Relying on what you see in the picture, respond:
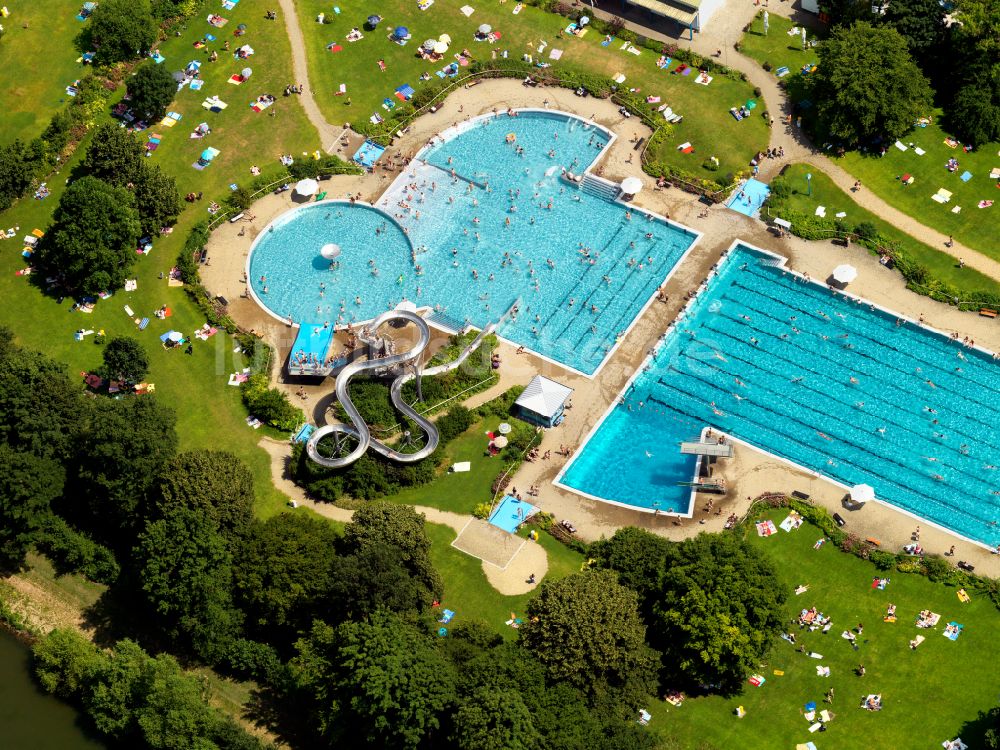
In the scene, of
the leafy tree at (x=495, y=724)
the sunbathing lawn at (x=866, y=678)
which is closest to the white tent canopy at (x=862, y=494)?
the sunbathing lawn at (x=866, y=678)

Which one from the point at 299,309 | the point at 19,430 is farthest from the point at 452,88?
the point at 19,430

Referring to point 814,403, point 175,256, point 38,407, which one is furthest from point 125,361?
point 814,403

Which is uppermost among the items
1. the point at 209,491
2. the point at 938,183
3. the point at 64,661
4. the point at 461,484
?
the point at 938,183

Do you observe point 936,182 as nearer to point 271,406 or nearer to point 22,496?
point 271,406

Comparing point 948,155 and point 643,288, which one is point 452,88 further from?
point 948,155

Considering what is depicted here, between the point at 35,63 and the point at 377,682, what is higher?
the point at 35,63

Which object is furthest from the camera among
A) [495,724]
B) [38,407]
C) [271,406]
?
[271,406]
